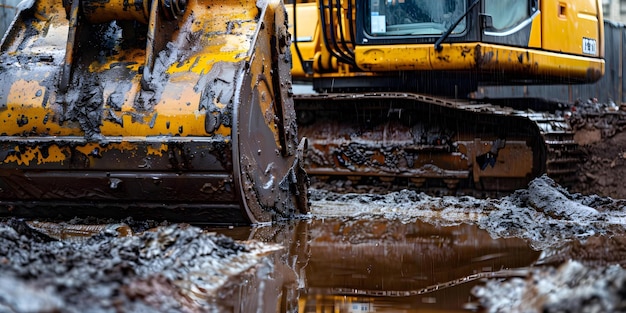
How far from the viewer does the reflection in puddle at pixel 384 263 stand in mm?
3365

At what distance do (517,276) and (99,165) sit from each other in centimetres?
227

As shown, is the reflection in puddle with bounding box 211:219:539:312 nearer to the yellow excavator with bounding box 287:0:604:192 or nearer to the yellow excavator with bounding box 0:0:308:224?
the yellow excavator with bounding box 0:0:308:224

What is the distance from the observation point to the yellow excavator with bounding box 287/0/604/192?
7.75m

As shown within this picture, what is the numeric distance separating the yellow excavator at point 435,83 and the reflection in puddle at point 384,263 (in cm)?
252

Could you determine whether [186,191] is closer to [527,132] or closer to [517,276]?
[517,276]

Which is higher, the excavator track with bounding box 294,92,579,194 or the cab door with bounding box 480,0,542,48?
the cab door with bounding box 480,0,542,48

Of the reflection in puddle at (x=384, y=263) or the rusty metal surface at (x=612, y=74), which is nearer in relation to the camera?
the reflection in puddle at (x=384, y=263)

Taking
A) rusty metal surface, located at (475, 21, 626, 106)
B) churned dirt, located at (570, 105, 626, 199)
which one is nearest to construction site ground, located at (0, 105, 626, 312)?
churned dirt, located at (570, 105, 626, 199)

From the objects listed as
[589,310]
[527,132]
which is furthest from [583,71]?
[589,310]

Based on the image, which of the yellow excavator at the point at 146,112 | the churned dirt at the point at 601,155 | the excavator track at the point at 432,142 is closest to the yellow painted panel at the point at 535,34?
the excavator track at the point at 432,142

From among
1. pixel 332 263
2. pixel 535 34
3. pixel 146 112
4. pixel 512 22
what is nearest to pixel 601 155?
pixel 535 34

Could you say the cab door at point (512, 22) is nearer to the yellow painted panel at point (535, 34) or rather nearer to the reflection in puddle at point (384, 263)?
the yellow painted panel at point (535, 34)

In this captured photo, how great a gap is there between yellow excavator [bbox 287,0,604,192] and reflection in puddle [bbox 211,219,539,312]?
252 centimetres

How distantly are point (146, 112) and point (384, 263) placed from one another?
1.49 meters
